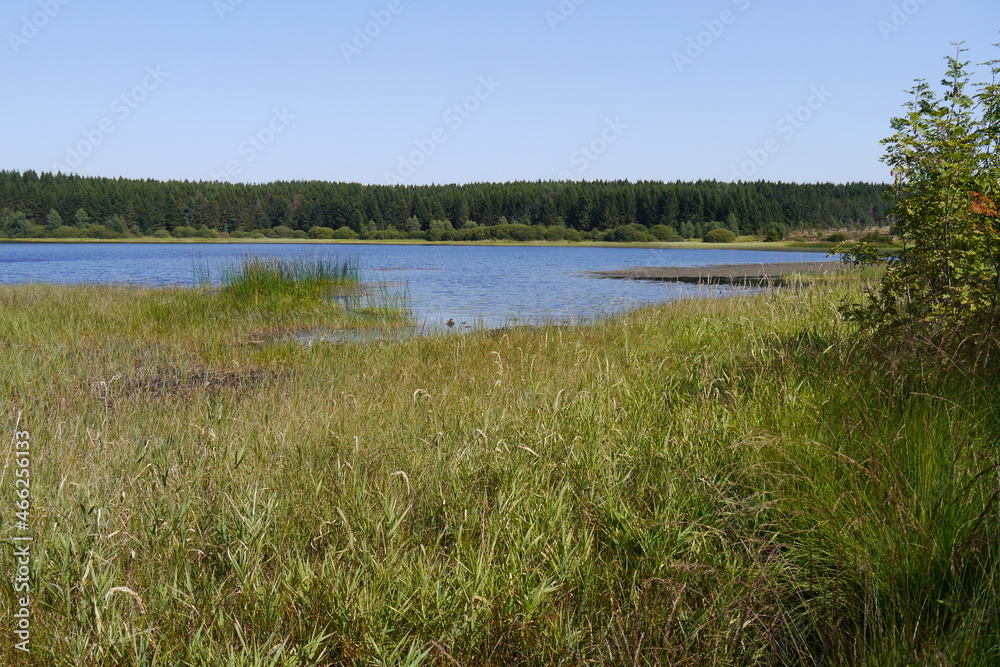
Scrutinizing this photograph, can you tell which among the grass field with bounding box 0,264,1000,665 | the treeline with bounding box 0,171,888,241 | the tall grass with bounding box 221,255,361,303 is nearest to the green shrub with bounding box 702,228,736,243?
the treeline with bounding box 0,171,888,241

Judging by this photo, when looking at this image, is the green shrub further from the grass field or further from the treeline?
the grass field

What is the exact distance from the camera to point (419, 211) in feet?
365

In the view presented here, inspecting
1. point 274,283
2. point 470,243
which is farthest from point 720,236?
point 274,283

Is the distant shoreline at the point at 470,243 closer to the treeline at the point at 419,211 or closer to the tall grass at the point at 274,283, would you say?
the treeline at the point at 419,211

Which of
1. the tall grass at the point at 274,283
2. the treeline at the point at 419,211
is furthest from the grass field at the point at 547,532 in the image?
the treeline at the point at 419,211

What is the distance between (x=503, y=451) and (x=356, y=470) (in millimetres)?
791

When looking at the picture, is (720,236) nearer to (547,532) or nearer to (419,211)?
(419,211)

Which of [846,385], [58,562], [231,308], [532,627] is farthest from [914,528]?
[231,308]

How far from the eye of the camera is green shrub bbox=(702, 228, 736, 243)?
85125 mm

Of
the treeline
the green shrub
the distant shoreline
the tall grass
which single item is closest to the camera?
the tall grass

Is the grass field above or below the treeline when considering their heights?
below

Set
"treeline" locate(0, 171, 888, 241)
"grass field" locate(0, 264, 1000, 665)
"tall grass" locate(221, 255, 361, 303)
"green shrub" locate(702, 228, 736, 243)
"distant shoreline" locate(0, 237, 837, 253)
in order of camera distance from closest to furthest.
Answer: "grass field" locate(0, 264, 1000, 665), "tall grass" locate(221, 255, 361, 303), "distant shoreline" locate(0, 237, 837, 253), "green shrub" locate(702, 228, 736, 243), "treeline" locate(0, 171, 888, 241)

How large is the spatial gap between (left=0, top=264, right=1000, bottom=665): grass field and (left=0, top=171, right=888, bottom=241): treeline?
9179cm

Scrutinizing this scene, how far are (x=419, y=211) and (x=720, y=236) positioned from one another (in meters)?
50.2
